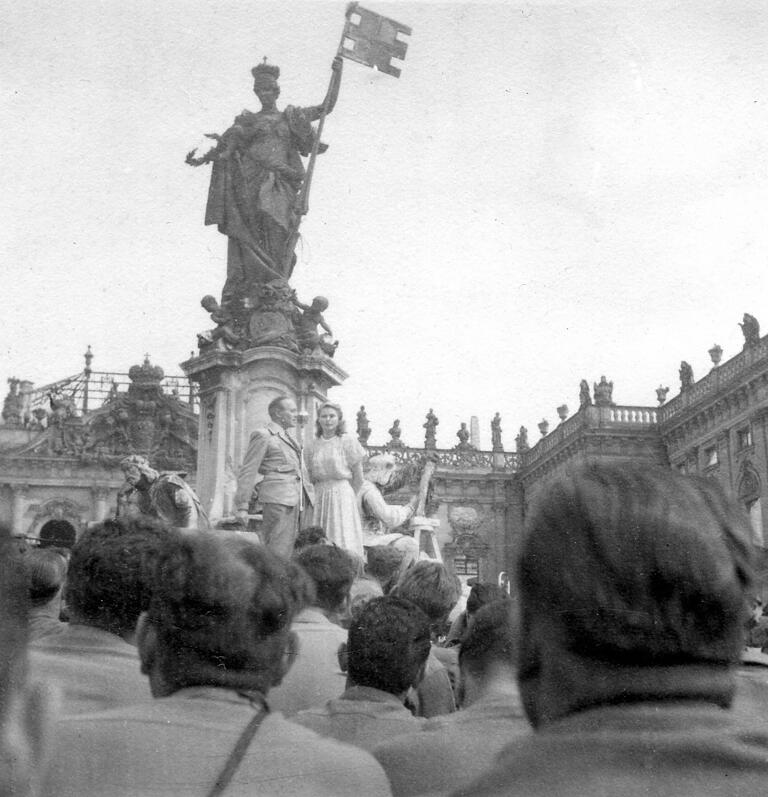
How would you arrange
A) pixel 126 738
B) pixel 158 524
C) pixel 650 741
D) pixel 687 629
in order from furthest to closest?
pixel 158 524
pixel 126 738
pixel 687 629
pixel 650 741

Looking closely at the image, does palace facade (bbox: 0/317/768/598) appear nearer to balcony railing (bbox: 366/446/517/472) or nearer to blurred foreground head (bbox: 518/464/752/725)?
balcony railing (bbox: 366/446/517/472)

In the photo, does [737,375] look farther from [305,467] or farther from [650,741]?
[650,741]

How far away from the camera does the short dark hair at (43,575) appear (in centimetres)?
430

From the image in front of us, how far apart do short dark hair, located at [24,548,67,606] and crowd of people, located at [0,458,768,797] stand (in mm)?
1128

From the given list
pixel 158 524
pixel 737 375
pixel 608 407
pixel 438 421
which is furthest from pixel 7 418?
pixel 158 524

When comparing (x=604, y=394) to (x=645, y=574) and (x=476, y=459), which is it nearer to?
(x=476, y=459)

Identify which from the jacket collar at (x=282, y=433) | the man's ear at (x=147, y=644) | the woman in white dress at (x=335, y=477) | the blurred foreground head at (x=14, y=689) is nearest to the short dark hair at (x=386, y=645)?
the man's ear at (x=147, y=644)

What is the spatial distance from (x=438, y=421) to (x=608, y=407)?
427 inches

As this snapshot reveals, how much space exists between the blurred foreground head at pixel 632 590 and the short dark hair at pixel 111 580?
6.11 feet

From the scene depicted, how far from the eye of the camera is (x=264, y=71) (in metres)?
13.5

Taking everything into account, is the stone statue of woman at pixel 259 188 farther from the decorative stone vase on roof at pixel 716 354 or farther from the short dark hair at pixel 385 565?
the decorative stone vase on roof at pixel 716 354

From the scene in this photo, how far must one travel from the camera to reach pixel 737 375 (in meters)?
34.7

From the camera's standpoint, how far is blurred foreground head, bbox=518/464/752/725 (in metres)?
1.46

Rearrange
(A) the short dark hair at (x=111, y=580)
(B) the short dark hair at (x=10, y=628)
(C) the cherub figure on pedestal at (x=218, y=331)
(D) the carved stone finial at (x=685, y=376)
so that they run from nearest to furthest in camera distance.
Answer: (B) the short dark hair at (x=10, y=628), (A) the short dark hair at (x=111, y=580), (C) the cherub figure on pedestal at (x=218, y=331), (D) the carved stone finial at (x=685, y=376)
